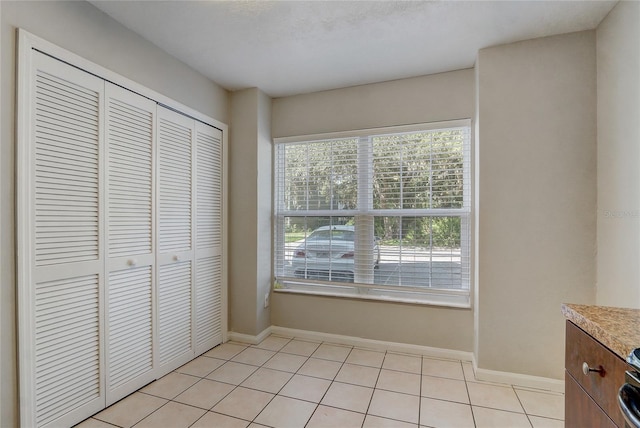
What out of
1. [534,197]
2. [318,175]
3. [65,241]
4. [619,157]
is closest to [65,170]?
[65,241]

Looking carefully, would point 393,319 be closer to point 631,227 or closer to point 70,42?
point 631,227

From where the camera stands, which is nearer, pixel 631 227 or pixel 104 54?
pixel 631 227

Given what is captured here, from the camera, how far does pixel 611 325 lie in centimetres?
102

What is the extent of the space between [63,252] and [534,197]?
120 inches

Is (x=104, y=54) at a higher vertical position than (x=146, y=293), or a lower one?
higher

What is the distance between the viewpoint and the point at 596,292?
2107 millimetres

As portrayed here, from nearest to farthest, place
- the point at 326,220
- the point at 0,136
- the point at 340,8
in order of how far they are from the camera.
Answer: the point at 0,136, the point at 340,8, the point at 326,220

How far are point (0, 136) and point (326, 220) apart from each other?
2.36 meters

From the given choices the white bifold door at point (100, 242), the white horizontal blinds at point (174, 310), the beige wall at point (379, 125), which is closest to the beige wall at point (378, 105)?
the beige wall at point (379, 125)

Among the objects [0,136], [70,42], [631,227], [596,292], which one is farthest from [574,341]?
[70,42]

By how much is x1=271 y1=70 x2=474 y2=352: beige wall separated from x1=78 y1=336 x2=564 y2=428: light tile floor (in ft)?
0.80

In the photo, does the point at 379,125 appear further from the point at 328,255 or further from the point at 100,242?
the point at 100,242

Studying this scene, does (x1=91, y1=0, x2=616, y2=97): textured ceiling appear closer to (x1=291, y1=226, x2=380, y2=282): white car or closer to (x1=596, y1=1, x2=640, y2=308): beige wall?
(x1=596, y1=1, x2=640, y2=308): beige wall

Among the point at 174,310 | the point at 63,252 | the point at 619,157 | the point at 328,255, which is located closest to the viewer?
the point at 63,252
